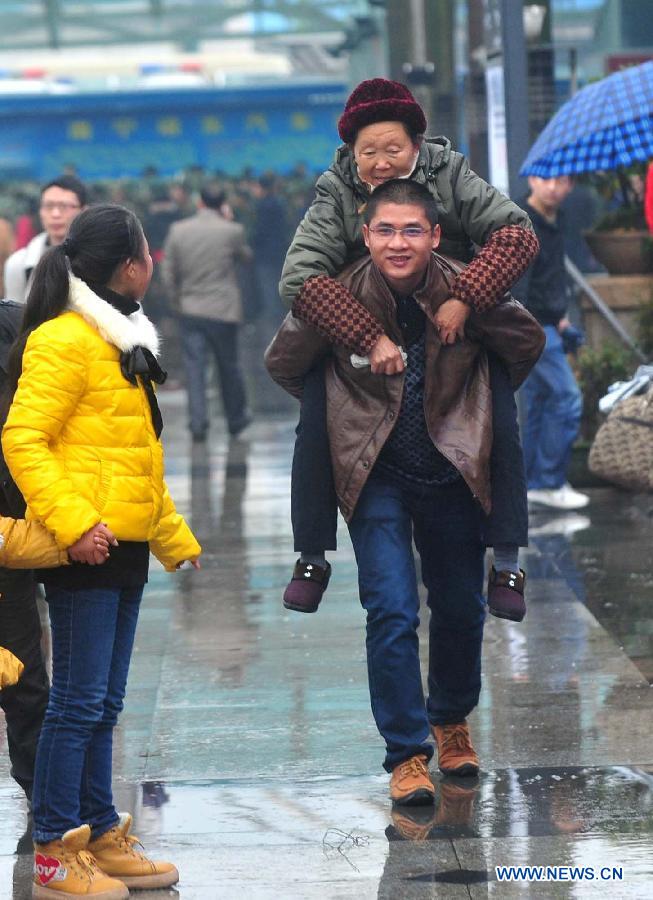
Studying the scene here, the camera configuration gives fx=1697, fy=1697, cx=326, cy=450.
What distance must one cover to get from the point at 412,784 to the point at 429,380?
3.66ft

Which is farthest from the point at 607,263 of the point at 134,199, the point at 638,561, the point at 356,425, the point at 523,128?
the point at 134,199

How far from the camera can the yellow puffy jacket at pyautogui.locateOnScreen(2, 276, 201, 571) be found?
398cm

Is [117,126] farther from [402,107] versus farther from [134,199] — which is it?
[402,107]

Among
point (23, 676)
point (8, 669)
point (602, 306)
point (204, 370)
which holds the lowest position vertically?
point (204, 370)

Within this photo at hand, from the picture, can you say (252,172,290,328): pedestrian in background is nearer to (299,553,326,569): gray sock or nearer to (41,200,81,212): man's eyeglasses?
(41,200,81,212): man's eyeglasses

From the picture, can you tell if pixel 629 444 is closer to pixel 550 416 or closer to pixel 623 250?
pixel 550 416

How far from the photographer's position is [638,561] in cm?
790

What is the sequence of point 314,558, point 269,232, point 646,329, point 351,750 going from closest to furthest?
point 314,558 → point 351,750 → point 646,329 → point 269,232

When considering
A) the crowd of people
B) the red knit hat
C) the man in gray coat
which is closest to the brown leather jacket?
the crowd of people

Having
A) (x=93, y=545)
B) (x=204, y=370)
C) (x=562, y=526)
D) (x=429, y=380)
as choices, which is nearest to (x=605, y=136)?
(x=562, y=526)

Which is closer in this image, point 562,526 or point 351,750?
point 351,750

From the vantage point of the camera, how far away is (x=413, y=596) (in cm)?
477

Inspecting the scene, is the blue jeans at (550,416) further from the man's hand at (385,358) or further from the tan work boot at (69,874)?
the tan work boot at (69,874)

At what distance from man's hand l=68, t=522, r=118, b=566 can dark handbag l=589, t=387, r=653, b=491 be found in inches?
188
